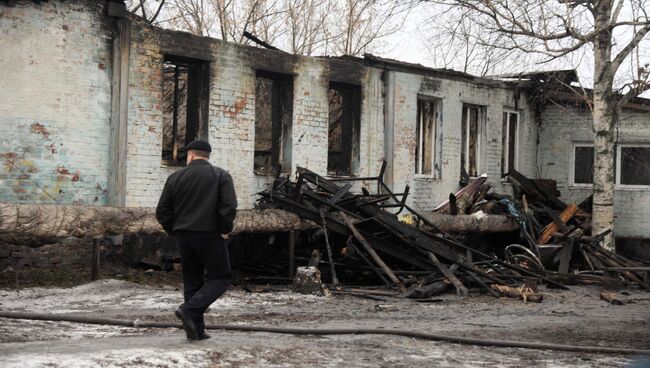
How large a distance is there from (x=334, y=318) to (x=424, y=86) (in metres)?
10.3

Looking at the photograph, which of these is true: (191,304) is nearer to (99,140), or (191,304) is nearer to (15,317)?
(15,317)

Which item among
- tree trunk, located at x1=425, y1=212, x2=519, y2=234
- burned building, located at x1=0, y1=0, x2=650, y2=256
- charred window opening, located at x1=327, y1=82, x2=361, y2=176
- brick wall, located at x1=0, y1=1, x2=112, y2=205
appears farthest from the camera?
charred window opening, located at x1=327, y1=82, x2=361, y2=176

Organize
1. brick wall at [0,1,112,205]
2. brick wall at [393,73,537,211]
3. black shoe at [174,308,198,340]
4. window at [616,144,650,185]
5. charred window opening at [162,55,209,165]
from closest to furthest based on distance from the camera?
1. black shoe at [174,308,198,340]
2. brick wall at [0,1,112,205]
3. charred window opening at [162,55,209,165]
4. brick wall at [393,73,537,211]
5. window at [616,144,650,185]

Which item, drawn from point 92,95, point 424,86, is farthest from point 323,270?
point 424,86

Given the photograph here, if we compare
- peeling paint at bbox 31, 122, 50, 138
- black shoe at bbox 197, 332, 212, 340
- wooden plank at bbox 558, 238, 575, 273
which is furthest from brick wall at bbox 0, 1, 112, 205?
wooden plank at bbox 558, 238, 575, 273

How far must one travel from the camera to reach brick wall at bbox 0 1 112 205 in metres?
13.0

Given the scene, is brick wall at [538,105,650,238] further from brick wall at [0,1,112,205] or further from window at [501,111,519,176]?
brick wall at [0,1,112,205]

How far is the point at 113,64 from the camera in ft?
46.3

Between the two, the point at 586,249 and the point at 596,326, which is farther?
the point at 586,249

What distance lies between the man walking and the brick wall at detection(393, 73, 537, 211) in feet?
37.5

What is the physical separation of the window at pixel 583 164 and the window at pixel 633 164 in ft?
2.95

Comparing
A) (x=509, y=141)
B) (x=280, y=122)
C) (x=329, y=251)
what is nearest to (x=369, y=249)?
(x=329, y=251)

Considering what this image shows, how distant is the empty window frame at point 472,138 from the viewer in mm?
21391

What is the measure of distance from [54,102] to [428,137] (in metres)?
9.50
